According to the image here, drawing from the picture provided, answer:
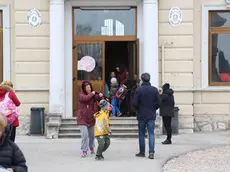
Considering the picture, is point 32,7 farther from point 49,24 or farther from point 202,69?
point 202,69

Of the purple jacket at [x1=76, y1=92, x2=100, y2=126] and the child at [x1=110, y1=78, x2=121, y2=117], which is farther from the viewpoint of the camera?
the child at [x1=110, y1=78, x2=121, y2=117]

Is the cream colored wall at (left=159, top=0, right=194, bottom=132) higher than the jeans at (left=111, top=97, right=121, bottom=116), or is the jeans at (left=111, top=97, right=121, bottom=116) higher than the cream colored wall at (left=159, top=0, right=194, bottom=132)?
the cream colored wall at (left=159, top=0, right=194, bottom=132)

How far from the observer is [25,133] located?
15.0m

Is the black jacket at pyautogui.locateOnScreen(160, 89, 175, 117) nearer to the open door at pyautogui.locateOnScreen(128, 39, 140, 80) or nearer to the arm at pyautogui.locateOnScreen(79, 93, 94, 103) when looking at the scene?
the arm at pyautogui.locateOnScreen(79, 93, 94, 103)

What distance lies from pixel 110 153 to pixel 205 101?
5.20 m

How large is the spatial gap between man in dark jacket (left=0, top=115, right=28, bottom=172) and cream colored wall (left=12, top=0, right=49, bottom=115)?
10256 millimetres

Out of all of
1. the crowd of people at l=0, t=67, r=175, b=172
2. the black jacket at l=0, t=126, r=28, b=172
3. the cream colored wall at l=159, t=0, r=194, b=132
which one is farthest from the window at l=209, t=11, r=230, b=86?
the black jacket at l=0, t=126, r=28, b=172

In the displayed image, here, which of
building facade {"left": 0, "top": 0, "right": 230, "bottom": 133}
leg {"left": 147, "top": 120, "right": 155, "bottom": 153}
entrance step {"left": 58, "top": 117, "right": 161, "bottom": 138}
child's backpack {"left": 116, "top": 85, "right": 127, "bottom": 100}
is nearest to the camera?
leg {"left": 147, "top": 120, "right": 155, "bottom": 153}

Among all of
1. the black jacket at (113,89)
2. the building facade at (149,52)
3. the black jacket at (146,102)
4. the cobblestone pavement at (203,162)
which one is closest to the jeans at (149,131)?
the black jacket at (146,102)

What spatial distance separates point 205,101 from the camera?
15.6m

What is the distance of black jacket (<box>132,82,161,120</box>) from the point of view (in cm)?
1060

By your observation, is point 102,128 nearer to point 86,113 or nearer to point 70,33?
point 86,113

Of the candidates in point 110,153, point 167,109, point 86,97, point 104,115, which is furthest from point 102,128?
point 167,109

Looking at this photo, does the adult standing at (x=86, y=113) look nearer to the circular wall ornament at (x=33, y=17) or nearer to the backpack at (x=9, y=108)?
the backpack at (x=9, y=108)
